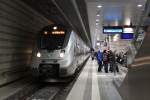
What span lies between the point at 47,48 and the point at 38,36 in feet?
3.27

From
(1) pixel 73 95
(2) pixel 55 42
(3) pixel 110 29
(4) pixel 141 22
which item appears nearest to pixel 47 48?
(2) pixel 55 42

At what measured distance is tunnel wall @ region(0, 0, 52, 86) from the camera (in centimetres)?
1492

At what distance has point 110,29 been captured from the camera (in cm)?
3041

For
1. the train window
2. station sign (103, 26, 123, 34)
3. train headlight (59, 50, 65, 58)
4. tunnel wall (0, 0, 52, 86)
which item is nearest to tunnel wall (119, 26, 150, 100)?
tunnel wall (0, 0, 52, 86)

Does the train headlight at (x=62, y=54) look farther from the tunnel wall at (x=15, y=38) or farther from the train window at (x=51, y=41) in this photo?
the tunnel wall at (x=15, y=38)

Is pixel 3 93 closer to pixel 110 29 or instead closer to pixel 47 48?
pixel 47 48

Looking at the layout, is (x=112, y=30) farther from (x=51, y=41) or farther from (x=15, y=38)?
(x=51, y=41)

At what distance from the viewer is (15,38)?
17.1 metres

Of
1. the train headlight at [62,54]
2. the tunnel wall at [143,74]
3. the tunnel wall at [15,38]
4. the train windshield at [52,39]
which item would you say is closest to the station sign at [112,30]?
the tunnel wall at [15,38]

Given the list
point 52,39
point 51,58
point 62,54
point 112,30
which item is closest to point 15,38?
point 52,39

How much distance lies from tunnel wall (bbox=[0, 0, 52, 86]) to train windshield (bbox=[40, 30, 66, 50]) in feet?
5.09

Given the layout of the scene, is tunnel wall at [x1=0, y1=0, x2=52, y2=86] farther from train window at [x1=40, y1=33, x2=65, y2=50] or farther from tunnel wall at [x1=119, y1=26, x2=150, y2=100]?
tunnel wall at [x1=119, y1=26, x2=150, y2=100]

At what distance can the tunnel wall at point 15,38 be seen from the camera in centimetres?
1492

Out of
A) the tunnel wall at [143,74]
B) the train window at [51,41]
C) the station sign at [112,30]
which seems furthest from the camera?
the station sign at [112,30]
